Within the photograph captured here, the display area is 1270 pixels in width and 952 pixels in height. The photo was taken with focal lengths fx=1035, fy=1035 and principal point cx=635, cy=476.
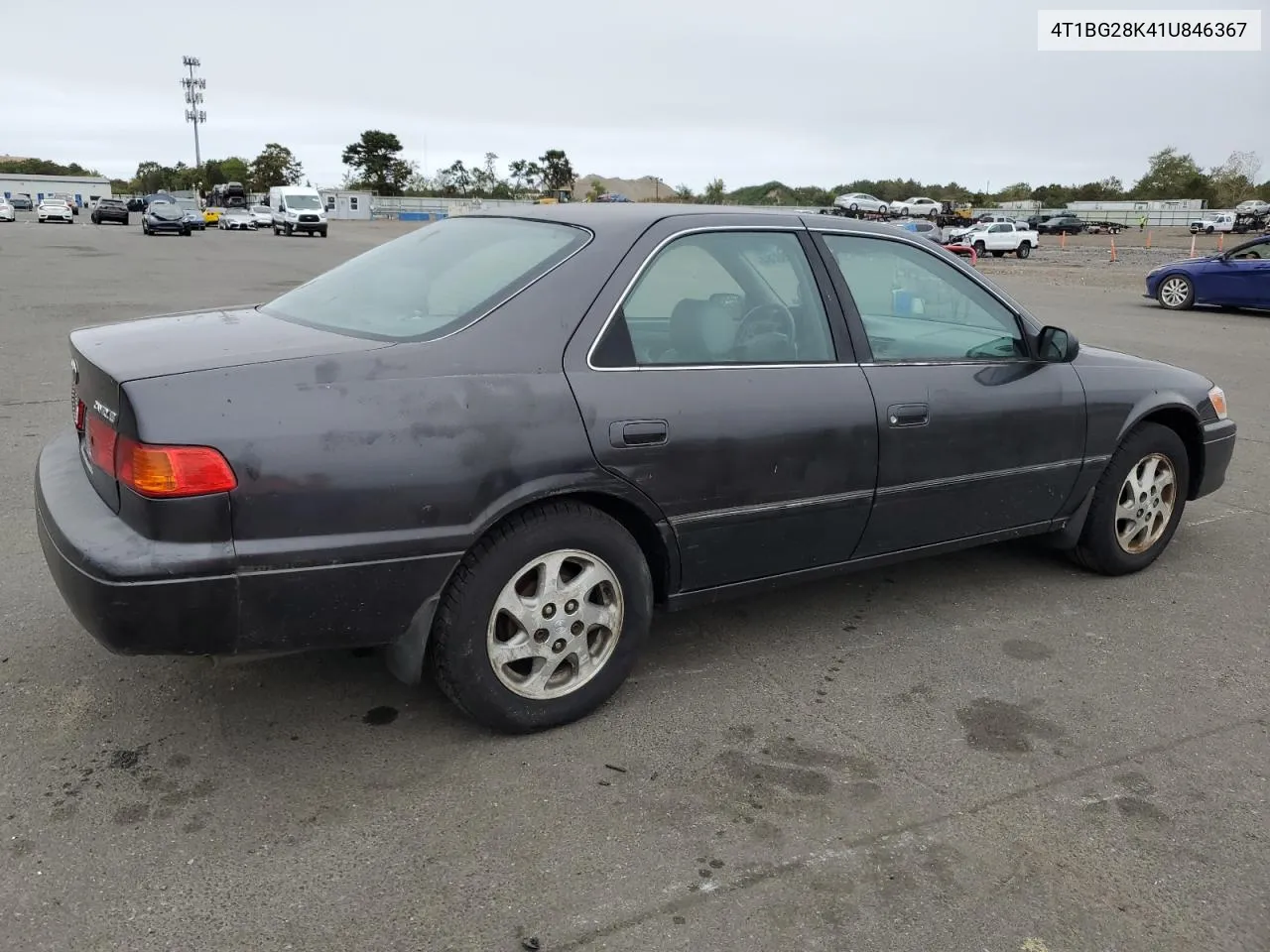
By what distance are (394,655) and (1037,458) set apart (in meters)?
2.67

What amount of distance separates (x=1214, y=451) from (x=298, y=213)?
46528mm

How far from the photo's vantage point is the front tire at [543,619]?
9.63ft

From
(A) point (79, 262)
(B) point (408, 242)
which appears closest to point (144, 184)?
(A) point (79, 262)

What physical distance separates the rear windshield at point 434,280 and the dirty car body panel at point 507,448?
4cm

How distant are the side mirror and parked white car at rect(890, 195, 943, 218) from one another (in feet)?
206

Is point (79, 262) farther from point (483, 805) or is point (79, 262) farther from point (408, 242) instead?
point (483, 805)

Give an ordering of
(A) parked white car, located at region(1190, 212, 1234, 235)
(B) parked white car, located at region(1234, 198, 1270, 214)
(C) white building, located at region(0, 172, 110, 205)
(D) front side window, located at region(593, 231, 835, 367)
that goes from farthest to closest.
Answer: (C) white building, located at region(0, 172, 110, 205)
(B) parked white car, located at region(1234, 198, 1270, 214)
(A) parked white car, located at region(1190, 212, 1234, 235)
(D) front side window, located at region(593, 231, 835, 367)

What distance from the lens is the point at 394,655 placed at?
297 centimetres

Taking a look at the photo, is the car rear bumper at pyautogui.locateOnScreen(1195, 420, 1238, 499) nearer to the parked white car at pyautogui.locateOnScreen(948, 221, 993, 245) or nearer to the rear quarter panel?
the rear quarter panel

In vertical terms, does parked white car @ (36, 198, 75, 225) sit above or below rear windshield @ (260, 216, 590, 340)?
above

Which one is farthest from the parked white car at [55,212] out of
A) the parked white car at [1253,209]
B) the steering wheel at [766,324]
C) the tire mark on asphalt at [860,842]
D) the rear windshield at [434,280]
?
the parked white car at [1253,209]

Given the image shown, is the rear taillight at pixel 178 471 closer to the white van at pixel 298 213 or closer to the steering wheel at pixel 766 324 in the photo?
the steering wheel at pixel 766 324

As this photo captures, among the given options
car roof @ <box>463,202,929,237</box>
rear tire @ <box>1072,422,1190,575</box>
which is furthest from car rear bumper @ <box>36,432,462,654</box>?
rear tire @ <box>1072,422,1190,575</box>

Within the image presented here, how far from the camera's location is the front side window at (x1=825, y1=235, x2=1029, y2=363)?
3801mm
